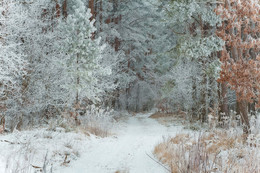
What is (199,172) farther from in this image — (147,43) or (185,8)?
(147,43)

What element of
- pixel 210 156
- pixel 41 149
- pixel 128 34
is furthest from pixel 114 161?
pixel 128 34

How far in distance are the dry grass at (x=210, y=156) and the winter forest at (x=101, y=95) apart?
23 mm

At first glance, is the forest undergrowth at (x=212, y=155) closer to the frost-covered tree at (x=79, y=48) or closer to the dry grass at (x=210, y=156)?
the dry grass at (x=210, y=156)

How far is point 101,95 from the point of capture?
40.3ft

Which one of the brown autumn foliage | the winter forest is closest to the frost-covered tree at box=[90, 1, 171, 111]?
the winter forest

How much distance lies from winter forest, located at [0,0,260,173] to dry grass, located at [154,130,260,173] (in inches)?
0.9

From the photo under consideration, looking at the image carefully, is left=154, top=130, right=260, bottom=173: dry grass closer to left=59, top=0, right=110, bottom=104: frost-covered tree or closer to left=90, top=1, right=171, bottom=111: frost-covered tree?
left=59, top=0, right=110, bottom=104: frost-covered tree

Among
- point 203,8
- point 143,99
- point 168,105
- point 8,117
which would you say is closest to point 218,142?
point 203,8

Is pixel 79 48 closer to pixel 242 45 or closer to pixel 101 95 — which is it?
pixel 101 95

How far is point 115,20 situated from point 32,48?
502 inches

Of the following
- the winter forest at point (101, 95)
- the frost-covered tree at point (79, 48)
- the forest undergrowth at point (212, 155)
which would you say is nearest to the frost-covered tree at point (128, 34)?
the winter forest at point (101, 95)

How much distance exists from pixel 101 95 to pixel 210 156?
8.63 metres

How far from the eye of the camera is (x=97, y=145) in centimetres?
666

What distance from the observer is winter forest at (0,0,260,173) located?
4.38 m
